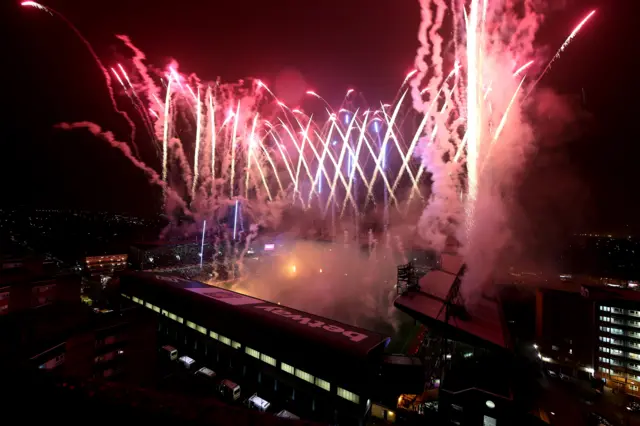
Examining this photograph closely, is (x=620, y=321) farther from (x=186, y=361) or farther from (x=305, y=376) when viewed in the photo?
(x=186, y=361)

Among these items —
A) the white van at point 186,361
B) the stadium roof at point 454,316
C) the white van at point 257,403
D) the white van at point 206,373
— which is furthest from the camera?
the white van at point 186,361

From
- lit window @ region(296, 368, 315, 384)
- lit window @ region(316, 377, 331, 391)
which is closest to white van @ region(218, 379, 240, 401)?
lit window @ region(296, 368, 315, 384)

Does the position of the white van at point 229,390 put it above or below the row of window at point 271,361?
below

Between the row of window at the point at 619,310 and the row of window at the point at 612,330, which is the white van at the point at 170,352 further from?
the row of window at the point at 619,310

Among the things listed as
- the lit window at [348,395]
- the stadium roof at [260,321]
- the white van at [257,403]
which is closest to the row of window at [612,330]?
the stadium roof at [260,321]

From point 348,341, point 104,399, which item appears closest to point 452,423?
point 348,341

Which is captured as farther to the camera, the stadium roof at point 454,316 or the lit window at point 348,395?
the stadium roof at point 454,316

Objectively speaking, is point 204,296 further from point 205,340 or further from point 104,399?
point 104,399

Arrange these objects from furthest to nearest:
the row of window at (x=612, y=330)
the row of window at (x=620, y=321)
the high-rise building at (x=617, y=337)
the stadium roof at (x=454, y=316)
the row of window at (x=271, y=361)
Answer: the row of window at (x=612, y=330)
the row of window at (x=620, y=321)
the high-rise building at (x=617, y=337)
the stadium roof at (x=454, y=316)
the row of window at (x=271, y=361)
